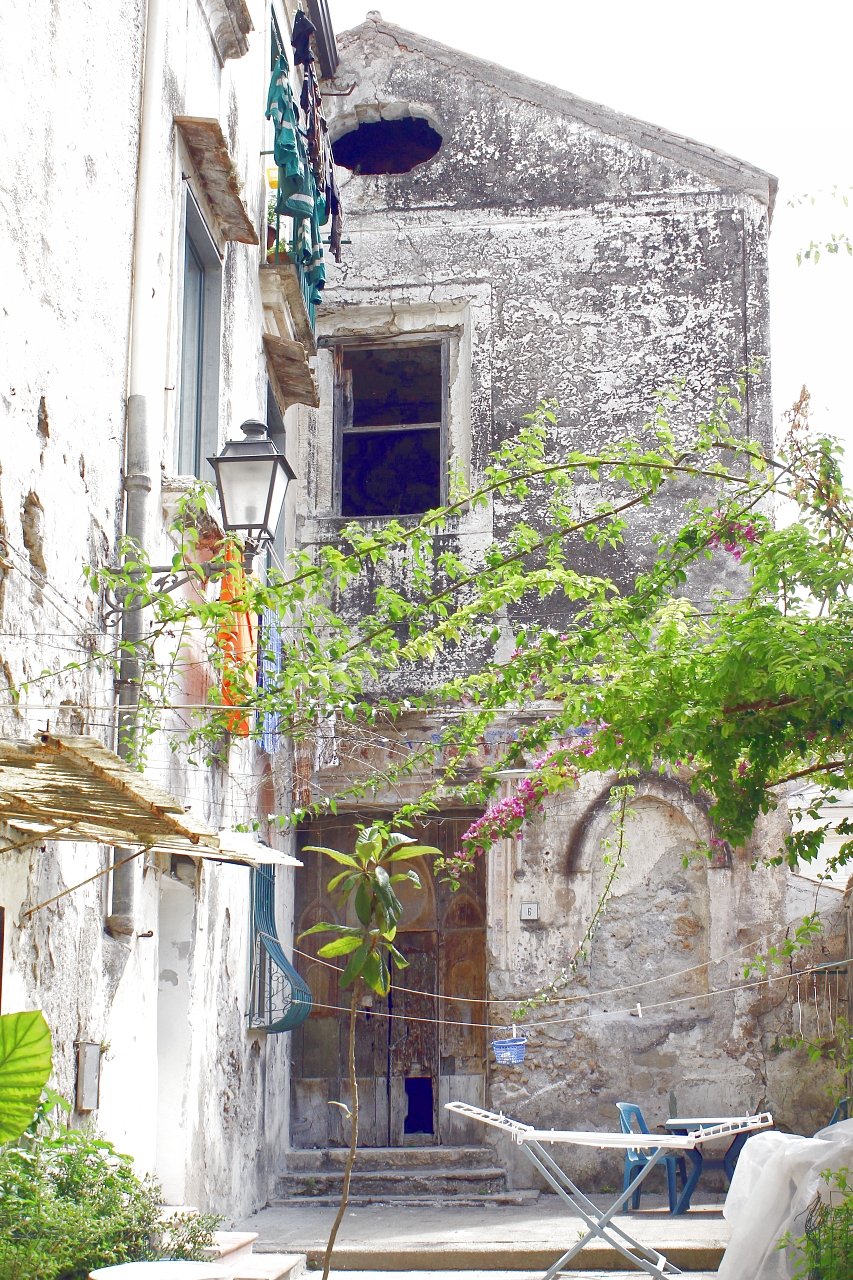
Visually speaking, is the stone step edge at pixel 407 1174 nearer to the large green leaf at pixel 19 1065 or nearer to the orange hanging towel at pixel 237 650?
the orange hanging towel at pixel 237 650

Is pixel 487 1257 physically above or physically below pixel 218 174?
below

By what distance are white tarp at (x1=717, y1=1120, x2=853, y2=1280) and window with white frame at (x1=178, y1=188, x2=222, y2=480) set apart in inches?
167

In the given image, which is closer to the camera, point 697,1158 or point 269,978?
point 697,1158

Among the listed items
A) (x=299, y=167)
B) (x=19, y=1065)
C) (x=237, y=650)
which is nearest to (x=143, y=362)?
(x=237, y=650)

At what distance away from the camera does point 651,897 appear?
9547 millimetres

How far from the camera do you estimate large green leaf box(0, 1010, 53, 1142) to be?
3.27 metres

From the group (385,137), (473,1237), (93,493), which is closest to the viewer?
(93,493)

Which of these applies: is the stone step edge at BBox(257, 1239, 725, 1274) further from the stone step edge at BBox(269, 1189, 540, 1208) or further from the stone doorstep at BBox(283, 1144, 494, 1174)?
the stone doorstep at BBox(283, 1144, 494, 1174)

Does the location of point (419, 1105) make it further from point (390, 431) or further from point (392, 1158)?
point (390, 431)

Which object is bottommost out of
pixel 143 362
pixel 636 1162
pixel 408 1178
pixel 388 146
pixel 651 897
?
pixel 408 1178

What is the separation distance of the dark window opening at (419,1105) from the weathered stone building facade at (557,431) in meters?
0.01

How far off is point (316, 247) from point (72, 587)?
15.7 feet

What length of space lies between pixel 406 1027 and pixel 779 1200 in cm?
492

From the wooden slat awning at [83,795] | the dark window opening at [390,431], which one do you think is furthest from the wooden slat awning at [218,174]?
the wooden slat awning at [83,795]
